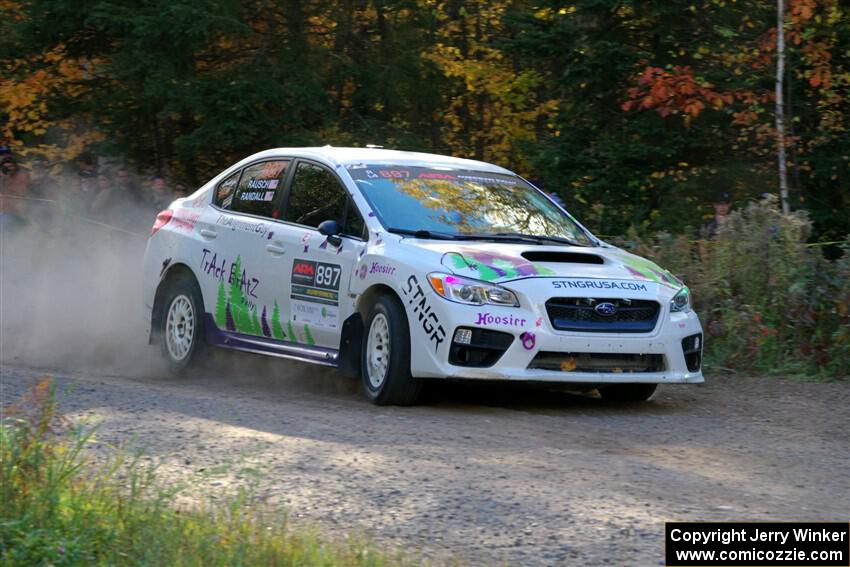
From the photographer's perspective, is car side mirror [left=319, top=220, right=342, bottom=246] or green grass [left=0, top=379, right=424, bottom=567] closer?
green grass [left=0, top=379, right=424, bottom=567]

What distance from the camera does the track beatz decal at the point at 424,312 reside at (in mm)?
8648

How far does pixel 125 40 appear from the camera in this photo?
671 inches

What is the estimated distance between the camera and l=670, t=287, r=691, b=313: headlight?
9234mm

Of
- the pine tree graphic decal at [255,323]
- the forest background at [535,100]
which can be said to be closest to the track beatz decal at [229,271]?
the pine tree graphic decal at [255,323]

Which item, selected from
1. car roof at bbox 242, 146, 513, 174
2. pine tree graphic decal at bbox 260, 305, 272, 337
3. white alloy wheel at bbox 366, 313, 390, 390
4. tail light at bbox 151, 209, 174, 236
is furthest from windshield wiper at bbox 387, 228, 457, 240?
tail light at bbox 151, 209, 174, 236

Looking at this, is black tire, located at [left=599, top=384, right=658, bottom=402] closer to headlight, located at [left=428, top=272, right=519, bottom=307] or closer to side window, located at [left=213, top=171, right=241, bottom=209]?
headlight, located at [left=428, top=272, right=519, bottom=307]

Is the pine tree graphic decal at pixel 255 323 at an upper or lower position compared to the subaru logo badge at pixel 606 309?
lower

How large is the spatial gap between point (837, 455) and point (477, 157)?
482 inches

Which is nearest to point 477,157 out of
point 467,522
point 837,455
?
point 837,455

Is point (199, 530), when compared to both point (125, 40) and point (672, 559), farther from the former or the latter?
point (125, 40)

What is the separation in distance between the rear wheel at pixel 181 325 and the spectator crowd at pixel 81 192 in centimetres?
556

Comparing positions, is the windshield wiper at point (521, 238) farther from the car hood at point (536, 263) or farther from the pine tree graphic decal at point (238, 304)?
the pine tree graphic decal at point (238, 304)

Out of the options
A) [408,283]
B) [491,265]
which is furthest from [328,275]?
[491,265]

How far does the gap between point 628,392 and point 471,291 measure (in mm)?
1673
